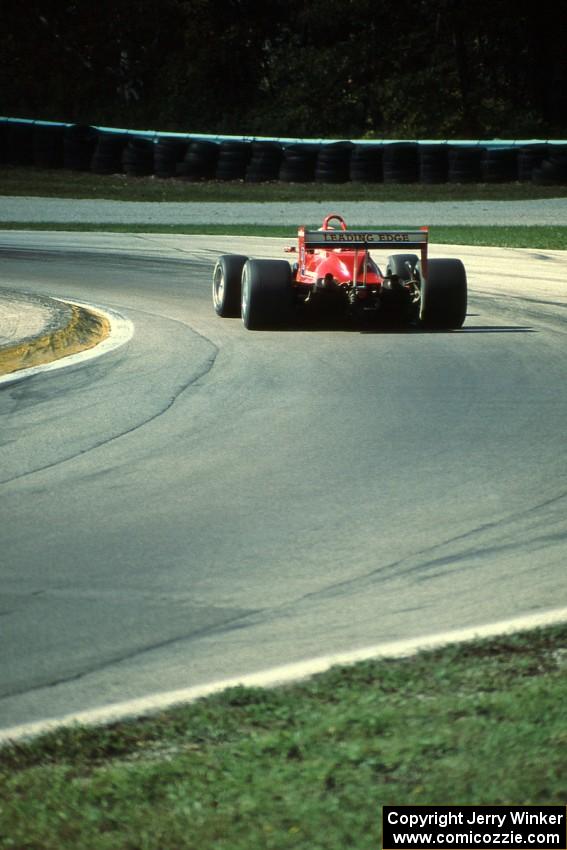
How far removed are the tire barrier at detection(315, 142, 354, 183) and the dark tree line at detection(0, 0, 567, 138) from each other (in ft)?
38.3

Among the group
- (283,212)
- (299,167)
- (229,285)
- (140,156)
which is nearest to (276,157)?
(299,167)

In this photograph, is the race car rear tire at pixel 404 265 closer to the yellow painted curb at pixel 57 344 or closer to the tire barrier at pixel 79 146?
the yellow painted curb at pixel 57 344

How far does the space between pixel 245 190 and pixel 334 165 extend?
7.57 feet

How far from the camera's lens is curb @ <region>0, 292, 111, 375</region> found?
10.4 metres

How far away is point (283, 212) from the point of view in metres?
28.4

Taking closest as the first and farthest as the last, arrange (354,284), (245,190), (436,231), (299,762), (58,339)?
(299,762)
(58,339)
(354,284)
(436,231)
(245,190)

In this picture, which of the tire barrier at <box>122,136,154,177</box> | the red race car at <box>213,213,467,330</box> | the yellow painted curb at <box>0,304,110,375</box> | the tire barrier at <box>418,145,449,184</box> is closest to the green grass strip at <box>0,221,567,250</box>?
the tire barrier at <box>418,145,449,184</box>

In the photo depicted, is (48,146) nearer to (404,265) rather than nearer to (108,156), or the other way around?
(108,156)

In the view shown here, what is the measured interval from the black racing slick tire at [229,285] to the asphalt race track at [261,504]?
1212 mm

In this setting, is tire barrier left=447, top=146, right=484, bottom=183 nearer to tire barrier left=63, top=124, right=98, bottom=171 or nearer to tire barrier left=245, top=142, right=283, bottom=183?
tire barrier left=245, top=142, right=283, bottom=183

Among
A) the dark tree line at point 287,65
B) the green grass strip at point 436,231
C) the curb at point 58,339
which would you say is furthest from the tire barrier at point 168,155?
the curb at point 58,339

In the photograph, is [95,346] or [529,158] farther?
[529,158]

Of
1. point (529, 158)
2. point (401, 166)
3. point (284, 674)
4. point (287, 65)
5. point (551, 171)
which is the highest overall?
point (287, 65)

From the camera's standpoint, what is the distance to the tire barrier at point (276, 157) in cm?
3278
